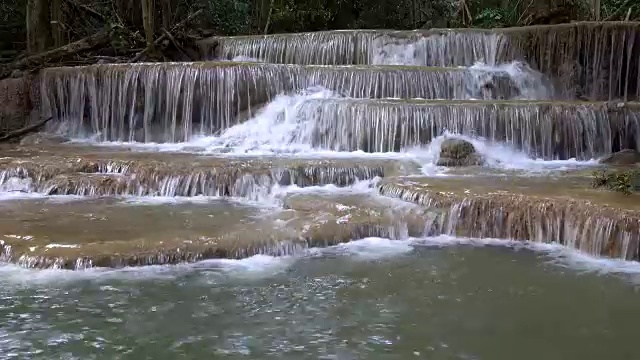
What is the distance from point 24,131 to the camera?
12.8 m

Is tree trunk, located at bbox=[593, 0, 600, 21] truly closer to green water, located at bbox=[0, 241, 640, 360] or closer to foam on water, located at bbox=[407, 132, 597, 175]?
foam on water, located at bbox=[407, 132, 597, 175]

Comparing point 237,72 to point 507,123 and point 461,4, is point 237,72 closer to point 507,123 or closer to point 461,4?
point 507,123

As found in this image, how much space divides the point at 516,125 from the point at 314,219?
15.7 ft

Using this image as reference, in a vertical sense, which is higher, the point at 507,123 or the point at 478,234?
the point at 507,123

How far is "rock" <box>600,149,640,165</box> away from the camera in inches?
389

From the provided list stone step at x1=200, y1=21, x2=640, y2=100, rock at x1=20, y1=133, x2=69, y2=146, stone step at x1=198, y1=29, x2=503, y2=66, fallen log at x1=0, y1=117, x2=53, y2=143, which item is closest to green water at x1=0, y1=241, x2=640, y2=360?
rock at x1=20, y1=133, x2=69, y2=146

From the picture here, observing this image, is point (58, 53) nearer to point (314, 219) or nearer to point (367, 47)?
point (367, 47)

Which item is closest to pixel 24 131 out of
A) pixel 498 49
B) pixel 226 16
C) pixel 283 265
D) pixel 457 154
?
pixel 457 154

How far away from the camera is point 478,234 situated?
6820mm

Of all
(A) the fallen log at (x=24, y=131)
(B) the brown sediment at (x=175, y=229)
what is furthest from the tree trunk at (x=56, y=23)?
(B) the brown sediment at (x=175, y=229)

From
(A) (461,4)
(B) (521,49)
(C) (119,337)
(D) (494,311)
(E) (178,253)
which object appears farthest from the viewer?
(A) (461,4)

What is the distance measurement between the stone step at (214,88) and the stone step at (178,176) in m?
3.29

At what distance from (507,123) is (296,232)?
5.12 meters

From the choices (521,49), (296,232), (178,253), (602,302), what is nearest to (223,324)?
(178,253)
